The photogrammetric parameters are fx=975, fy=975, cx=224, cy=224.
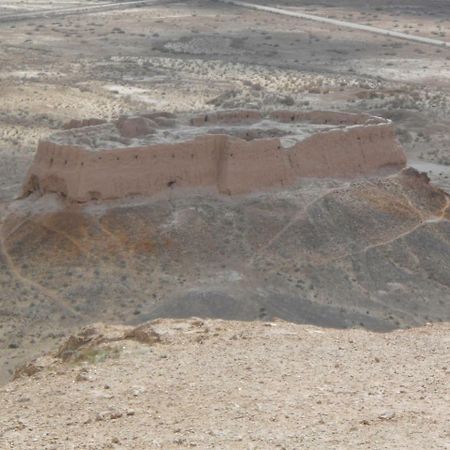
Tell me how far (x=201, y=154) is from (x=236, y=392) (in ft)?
45.3

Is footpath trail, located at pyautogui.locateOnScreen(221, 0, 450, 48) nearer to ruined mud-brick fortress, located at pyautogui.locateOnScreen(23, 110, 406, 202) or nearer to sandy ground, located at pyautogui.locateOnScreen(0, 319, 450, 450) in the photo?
ruined mud-brick fortress, located at pyautogui.locateOnScreen(23, 110, 406, 202)

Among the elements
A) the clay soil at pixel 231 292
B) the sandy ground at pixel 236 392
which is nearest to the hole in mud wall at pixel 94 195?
the clay soil at pixel 231 292

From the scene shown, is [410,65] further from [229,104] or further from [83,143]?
[83,143]

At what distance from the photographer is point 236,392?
12781 millimetres

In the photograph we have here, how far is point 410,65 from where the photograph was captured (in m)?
63.4

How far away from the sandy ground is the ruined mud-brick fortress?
907 cm

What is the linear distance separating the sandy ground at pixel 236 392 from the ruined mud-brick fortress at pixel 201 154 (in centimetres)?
907

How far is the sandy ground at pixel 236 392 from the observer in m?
11.1

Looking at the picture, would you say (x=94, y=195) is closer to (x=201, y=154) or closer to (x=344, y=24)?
(x=201, y=154)

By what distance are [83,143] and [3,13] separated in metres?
66.9

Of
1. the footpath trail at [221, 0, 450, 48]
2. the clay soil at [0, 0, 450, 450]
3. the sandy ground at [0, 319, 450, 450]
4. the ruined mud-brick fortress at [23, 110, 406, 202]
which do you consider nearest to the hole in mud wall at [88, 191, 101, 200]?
the ruined mud-brick fortress at [23, 110, 406, 202]

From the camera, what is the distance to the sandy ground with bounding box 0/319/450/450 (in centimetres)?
1114

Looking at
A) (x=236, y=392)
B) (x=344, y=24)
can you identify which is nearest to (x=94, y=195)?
(x=236, y=392)

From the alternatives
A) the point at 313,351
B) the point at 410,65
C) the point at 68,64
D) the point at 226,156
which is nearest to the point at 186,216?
the point at 226,156
